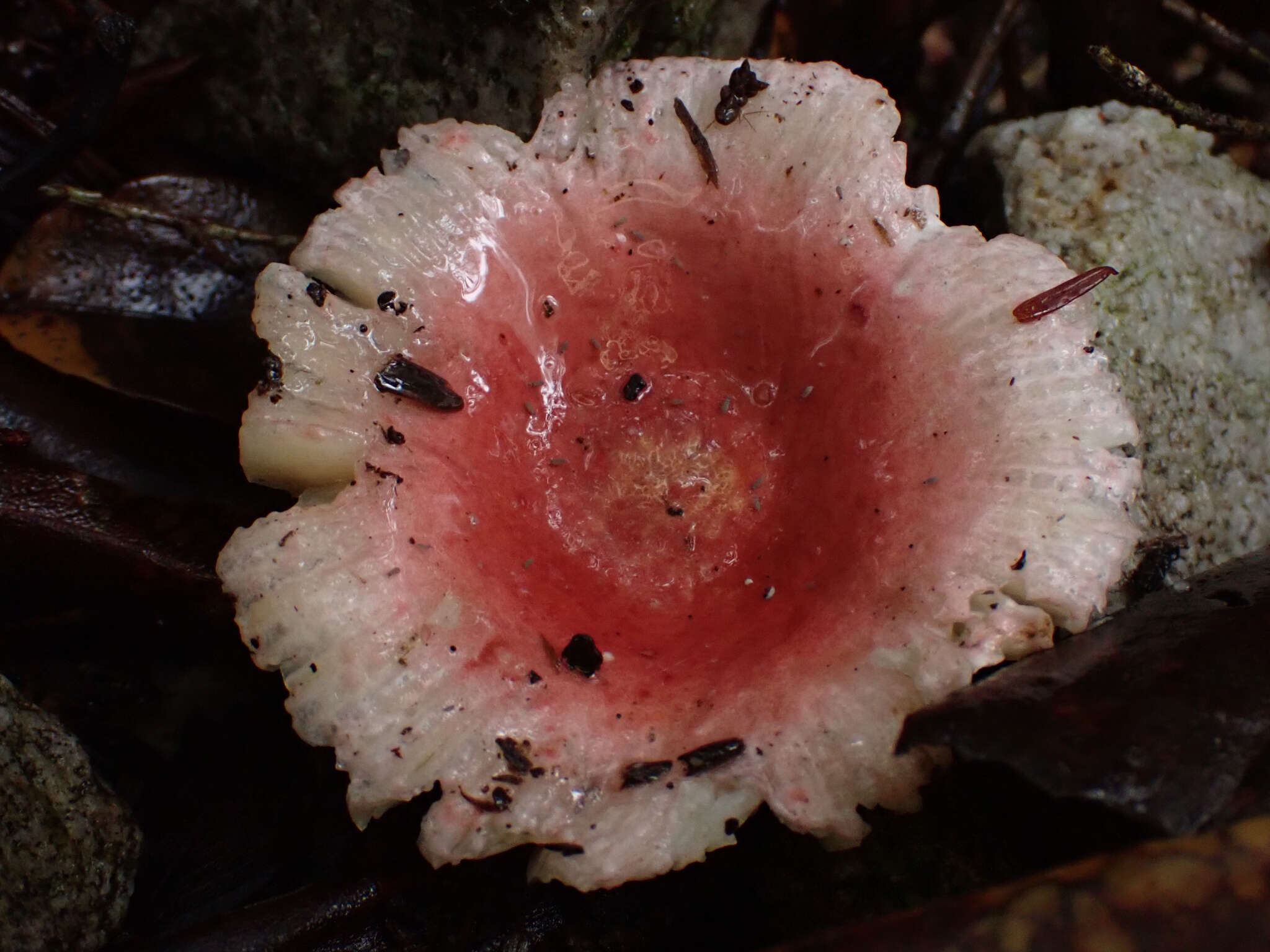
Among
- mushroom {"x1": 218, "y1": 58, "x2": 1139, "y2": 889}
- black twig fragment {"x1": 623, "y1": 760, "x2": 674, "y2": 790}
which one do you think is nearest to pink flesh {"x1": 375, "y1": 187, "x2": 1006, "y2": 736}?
mushroom {"x1": 218, "y1": 58, "x2": 1139, "y2": 889}

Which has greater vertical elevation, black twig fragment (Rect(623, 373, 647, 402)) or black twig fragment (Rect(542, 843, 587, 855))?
black twig fragment (Rect(623, 373, 647, 402))

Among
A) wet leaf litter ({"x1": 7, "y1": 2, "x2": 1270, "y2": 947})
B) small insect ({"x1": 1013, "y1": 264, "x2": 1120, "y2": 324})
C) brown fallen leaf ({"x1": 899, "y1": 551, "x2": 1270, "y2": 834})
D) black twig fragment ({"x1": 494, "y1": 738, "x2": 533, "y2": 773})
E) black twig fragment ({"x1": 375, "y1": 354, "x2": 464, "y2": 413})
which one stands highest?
small insect ({"x1": 1013, "y1": 264, "x2": 1120, "y2": 324})

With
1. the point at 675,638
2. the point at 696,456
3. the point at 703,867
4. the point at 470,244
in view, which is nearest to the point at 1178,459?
the point at 696,456

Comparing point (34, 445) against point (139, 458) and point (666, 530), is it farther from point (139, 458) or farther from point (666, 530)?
point (666, 530)

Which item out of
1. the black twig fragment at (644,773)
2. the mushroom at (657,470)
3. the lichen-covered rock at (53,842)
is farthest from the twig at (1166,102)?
the lichen-covered rock at (53,842)

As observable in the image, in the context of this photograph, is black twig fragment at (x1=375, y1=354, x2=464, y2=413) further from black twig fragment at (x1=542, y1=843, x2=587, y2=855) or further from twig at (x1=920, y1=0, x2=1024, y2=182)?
twig at (x1=920, y1=0, x2=1024, y2=182)

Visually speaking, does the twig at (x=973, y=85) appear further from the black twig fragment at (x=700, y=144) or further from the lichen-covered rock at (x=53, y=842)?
the lichen-covered rock at (x=53, y=842)

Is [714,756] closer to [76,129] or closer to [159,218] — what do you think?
[159,218]
